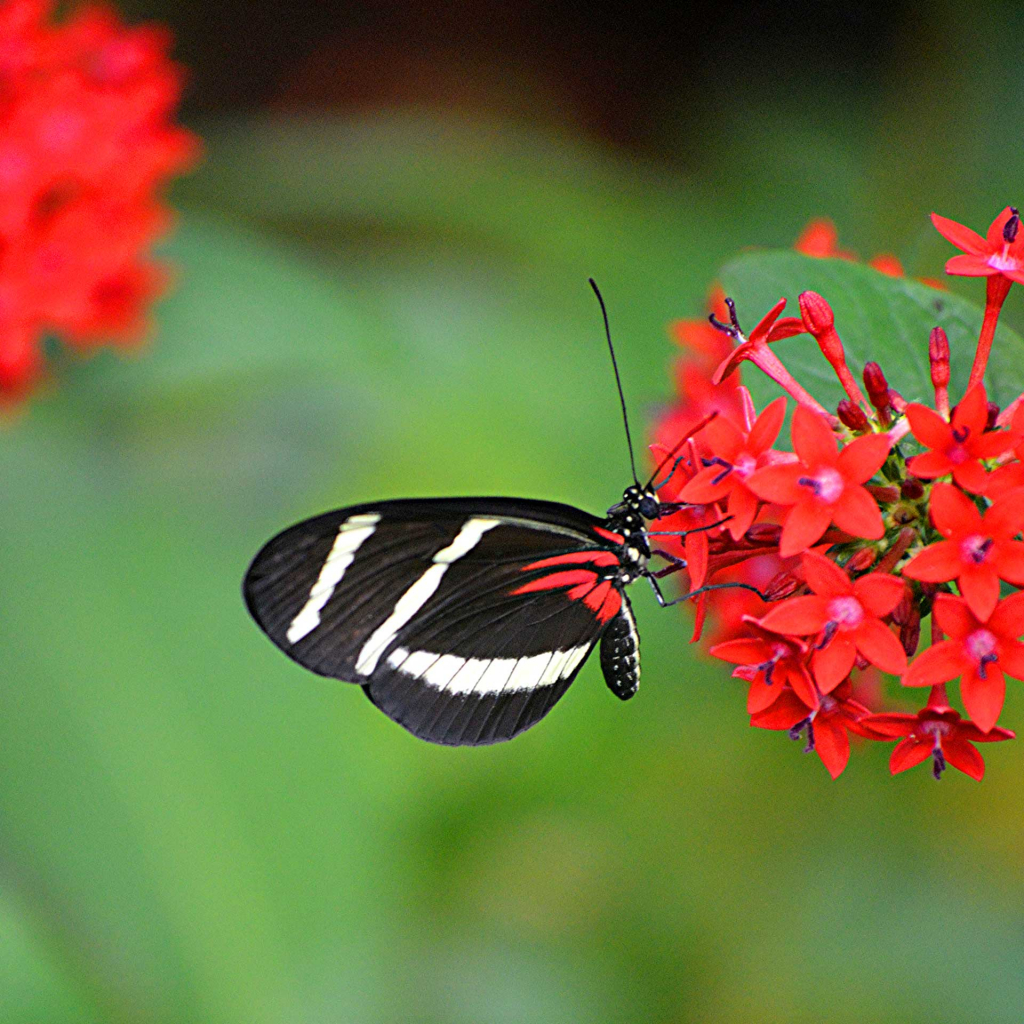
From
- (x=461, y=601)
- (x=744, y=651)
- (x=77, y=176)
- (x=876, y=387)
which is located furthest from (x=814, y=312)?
(x=77, y=176)

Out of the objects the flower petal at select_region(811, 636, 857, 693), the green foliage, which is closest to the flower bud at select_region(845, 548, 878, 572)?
the flower petal at select_region(811, 636, 857, 693)

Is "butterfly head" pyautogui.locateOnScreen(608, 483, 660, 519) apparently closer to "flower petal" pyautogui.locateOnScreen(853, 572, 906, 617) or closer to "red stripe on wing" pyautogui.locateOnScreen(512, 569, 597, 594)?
"red stripe on wing" pyautogui.locateOnScreen(512, 569, 597, 594)

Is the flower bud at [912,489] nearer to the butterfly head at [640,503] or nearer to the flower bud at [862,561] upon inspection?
the flower bud at [862,561]

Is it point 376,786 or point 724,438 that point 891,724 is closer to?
point 724,438

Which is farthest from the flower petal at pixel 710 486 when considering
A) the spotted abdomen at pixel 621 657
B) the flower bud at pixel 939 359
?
the spotted abdomen at pixel 621 657

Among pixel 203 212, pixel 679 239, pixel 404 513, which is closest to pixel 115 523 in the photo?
pixel 203 212

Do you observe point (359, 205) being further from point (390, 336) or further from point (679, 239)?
point (679, 239)

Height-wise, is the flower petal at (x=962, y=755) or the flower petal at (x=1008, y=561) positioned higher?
the flower petal at (x=1008, y=561)
